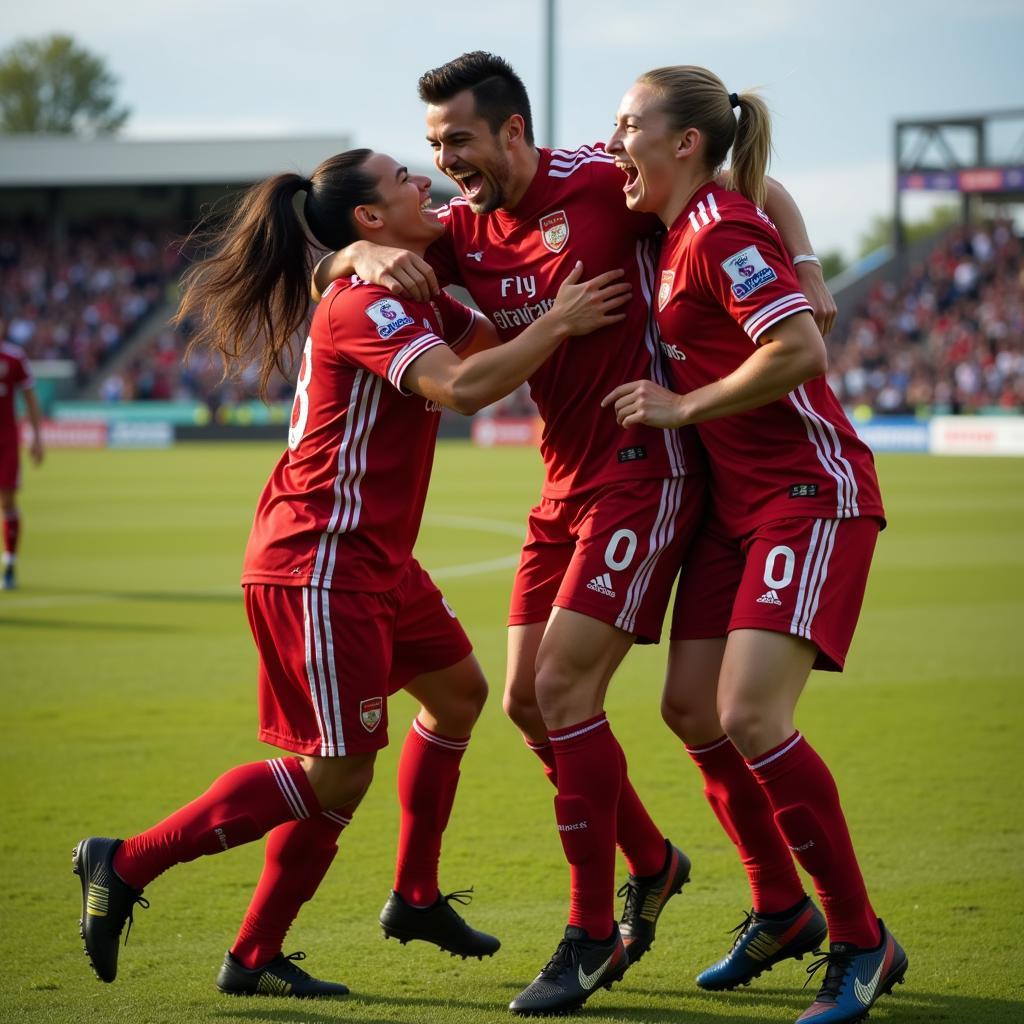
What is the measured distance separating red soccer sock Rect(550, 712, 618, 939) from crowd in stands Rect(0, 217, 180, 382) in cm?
4624

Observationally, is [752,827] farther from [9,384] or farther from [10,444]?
[9,384]

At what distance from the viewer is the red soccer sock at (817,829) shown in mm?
3885

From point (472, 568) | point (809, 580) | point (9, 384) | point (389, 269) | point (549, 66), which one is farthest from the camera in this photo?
point (549, 66)

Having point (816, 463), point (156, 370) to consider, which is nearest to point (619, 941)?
point (816, 463)

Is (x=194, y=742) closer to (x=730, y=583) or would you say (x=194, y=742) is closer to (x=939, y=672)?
(x=730, y=583)

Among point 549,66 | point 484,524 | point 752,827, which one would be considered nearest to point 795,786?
point 752,827

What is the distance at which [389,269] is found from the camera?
416cm

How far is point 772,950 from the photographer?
13.9 feet

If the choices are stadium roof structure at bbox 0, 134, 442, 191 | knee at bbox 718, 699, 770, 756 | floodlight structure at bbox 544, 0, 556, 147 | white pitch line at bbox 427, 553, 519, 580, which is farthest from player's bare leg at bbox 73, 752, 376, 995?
stadium roof structure at bbox 0, 134, 442, 191

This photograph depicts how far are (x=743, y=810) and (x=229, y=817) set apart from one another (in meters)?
1.56

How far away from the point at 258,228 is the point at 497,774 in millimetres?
3186

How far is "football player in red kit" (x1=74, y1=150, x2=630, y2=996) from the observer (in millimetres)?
4043

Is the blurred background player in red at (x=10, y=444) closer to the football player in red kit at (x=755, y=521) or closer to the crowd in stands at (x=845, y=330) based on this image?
the football player in red kit at (x=755, y=521)

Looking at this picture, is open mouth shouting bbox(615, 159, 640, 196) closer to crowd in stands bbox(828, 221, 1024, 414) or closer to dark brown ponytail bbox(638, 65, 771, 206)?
dark brown ponytail bbox(638, 65, 771, 206)
